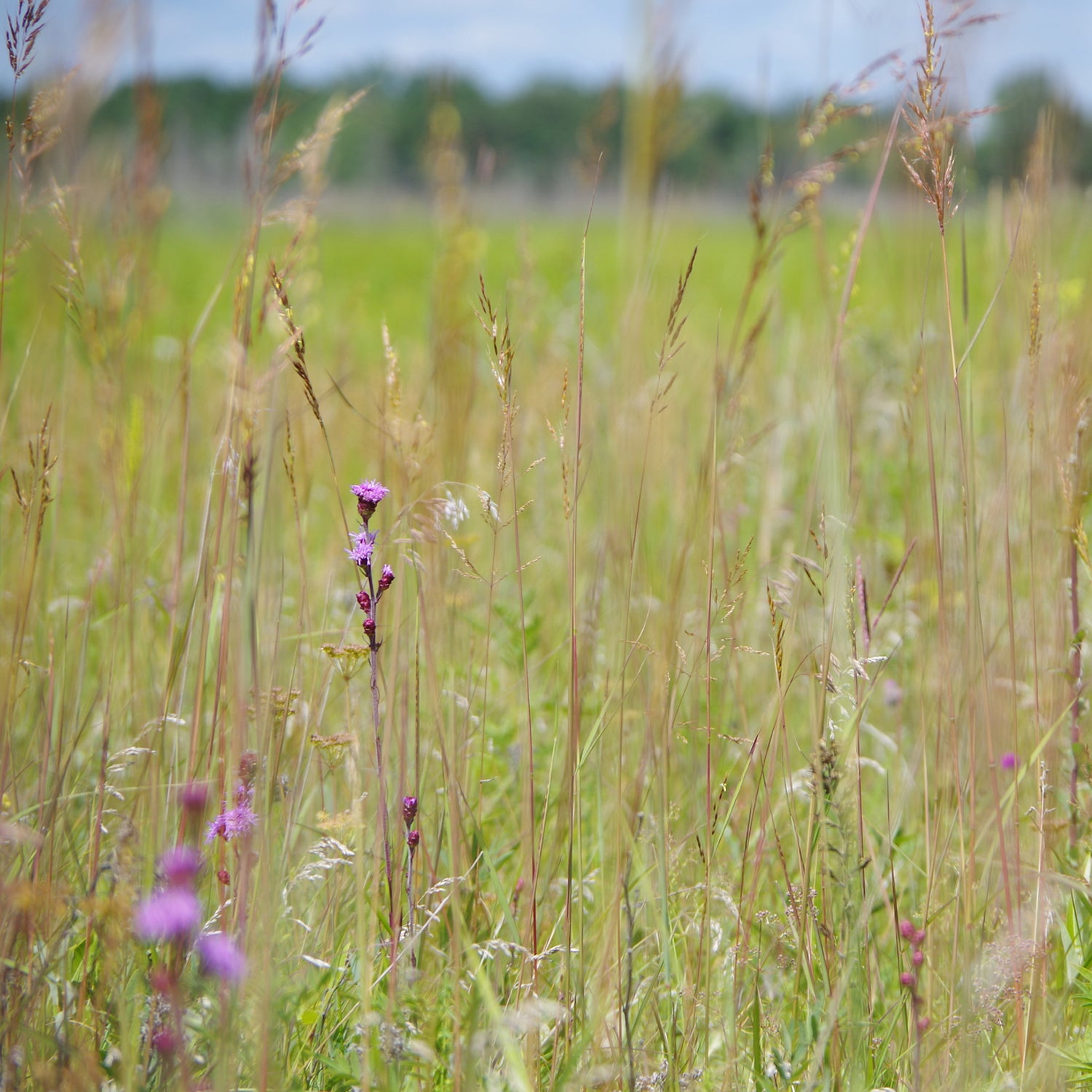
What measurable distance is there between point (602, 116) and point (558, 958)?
1270 millimetres

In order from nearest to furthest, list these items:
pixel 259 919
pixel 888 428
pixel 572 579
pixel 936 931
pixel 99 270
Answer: pixel 259 919, pixel 572 579, pixel 936 931, pixel 99 270, pixel 888 428

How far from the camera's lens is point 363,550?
880 mm

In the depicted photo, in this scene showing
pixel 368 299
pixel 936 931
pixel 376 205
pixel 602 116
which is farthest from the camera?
pixel 376 205

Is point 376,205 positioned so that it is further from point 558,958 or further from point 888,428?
point 558,958

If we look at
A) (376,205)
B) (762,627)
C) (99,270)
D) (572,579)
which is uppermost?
(376,205)

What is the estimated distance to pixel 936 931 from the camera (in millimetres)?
1053

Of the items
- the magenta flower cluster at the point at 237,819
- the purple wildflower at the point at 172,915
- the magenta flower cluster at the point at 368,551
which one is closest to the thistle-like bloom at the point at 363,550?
the magenta flower cluster at the point at 368,551

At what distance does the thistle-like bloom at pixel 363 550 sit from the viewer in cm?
88

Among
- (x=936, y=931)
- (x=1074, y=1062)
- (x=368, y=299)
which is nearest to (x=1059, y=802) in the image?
(x=936, y=931)

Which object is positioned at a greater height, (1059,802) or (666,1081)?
(1059,802)

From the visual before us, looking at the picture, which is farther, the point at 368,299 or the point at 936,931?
the point at 368,299

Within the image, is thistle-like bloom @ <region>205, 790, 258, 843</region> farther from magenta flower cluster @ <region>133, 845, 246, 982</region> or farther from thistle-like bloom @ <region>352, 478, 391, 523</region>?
thistle-like bloom @ <region>352, 478, 391, 523</region>

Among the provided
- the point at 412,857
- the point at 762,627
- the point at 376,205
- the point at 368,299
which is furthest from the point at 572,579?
the point at 376,205

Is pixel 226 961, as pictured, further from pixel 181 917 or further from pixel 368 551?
pixel 368 551
